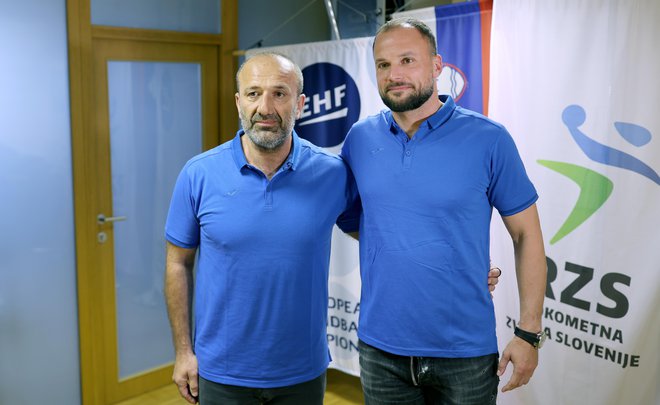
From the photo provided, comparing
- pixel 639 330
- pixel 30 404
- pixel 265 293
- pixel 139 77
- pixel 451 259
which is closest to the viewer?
pixel 451 259

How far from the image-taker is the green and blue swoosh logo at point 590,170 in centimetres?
231

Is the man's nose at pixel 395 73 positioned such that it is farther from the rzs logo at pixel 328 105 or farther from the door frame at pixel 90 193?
the door frame at pixel 90 193

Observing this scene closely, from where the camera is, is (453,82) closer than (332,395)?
Yes

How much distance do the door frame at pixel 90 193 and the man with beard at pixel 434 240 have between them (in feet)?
6.66

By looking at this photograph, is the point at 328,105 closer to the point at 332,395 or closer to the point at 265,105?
the point at 332,395

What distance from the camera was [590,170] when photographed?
2.43 m

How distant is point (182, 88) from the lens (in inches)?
149

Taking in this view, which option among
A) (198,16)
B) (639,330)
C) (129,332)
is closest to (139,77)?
(198,16)

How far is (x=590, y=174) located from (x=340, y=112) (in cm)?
133

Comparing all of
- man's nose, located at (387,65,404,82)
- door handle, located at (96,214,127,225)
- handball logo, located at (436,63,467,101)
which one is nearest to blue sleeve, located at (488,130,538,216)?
man's nose, located at (387,65,404,82)

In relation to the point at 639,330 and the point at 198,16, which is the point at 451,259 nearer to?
the point at 639,330

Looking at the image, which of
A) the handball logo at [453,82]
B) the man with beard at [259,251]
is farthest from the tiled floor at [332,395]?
the man with beard at [259,251]

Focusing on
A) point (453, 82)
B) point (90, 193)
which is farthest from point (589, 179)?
point (90, 193)

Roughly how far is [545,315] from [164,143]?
2172mm
